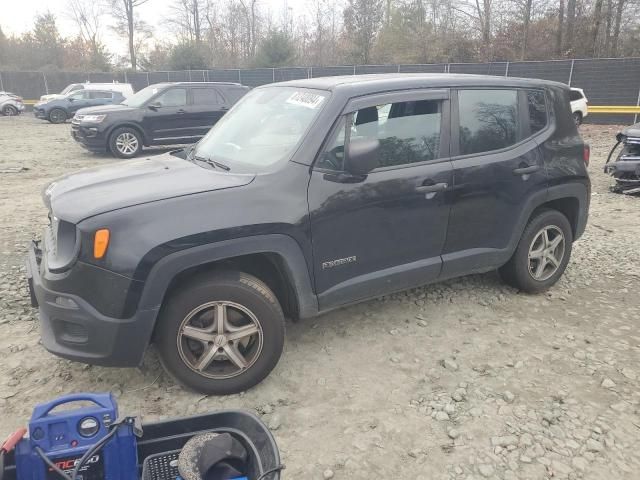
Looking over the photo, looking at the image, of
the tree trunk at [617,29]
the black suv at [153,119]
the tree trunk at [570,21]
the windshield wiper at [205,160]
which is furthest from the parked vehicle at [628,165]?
the tree trunk at [570,21]

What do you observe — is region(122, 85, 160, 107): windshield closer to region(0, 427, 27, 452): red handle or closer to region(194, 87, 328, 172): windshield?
region(194, 87, 328, 172): windshield

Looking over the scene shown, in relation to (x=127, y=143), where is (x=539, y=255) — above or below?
below

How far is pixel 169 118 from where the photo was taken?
39.4ft

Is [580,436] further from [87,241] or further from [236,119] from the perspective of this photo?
[236,119]

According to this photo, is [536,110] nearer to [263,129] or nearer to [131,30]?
[263,129]

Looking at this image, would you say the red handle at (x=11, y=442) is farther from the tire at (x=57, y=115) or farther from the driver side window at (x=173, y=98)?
the tire at (x=57, y=115)

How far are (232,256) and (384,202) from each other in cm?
110

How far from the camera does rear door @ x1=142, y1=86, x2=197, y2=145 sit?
1192 cm

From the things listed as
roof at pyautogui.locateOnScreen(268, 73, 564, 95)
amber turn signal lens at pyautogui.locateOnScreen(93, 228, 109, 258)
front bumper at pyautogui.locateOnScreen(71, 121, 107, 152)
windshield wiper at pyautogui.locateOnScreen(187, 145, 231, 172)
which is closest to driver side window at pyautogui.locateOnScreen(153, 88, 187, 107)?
front bumper at pyautogui.locateOnScreen(71, 121, 107, 152)

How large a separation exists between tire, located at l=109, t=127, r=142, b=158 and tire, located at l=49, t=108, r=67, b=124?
12.2 meters

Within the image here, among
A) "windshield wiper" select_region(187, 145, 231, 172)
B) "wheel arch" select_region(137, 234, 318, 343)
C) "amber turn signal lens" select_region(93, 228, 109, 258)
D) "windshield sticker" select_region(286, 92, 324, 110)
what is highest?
"windshield sticker" select_region(286, 92, 324, 110)

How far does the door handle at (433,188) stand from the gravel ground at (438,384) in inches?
42.4

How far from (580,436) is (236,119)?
3.16 metres

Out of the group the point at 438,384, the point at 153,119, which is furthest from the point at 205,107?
the point at 438,384
